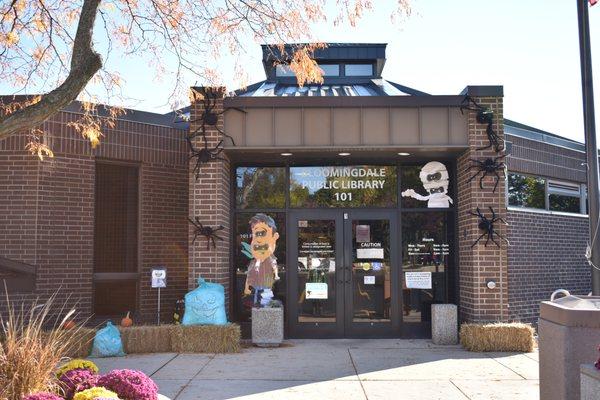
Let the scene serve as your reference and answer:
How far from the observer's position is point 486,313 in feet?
33.3

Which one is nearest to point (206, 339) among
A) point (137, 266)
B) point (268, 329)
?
point (268, 329)

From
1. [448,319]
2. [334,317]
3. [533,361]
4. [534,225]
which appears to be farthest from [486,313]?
[534,225]

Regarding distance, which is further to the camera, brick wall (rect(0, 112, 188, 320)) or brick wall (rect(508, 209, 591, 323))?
brick wall (rect(508, 209, 591, 323))

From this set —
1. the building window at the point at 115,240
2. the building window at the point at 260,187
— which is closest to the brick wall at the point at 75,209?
the building window at the point at 115,240

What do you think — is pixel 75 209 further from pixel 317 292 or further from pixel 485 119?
pixel 485 119

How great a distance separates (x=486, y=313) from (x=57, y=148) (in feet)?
24.4

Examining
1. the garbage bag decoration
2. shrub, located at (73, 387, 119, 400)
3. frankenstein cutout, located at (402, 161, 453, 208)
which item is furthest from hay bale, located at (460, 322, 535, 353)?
shrub, located at (73, 387, 119, 400)

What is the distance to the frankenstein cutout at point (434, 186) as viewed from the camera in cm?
1137

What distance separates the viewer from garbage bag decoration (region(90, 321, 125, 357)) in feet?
30.2

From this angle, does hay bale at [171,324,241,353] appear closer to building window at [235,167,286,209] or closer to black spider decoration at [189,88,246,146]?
building window at [235,167,286,209]

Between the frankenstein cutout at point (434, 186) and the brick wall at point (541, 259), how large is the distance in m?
1.68

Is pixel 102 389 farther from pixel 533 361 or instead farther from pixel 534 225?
pixel 534 225

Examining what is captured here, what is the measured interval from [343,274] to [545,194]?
16.9ft

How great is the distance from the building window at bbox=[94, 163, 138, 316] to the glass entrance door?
287 centimetres
